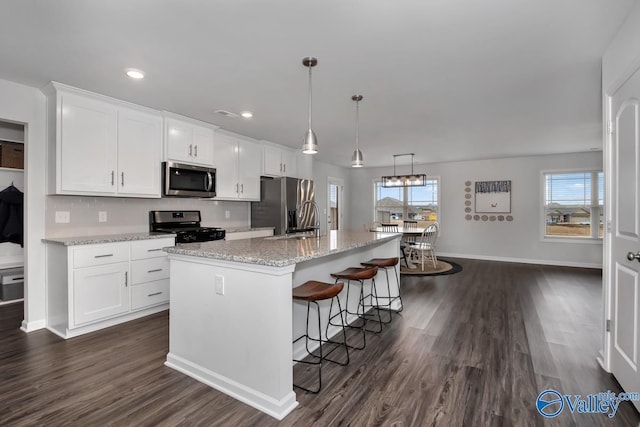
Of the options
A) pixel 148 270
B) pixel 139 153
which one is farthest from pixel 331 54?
pixel 148 270

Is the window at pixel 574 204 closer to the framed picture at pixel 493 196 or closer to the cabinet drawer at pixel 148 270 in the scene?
the framed picture at pixel 493 196

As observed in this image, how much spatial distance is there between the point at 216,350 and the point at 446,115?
360 centimetres

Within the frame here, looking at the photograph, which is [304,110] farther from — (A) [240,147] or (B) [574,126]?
(B) [574,126]

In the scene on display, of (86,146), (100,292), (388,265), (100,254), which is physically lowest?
(100,292)

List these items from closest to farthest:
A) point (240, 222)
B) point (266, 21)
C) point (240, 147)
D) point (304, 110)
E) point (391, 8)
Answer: point (391, 8)
point (266, 21)
point (304, 110)
point (240, 147)
point (240, 222)

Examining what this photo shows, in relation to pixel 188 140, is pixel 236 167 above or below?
below

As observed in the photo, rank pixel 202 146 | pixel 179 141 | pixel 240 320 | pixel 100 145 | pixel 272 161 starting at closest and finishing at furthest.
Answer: pixel 240 320
pixel 100 145
pixel 179 141
pixel 202 146
pixel 272 161

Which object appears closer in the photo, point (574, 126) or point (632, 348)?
point (632, 348)

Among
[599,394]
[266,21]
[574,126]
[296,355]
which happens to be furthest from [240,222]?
[574,126]

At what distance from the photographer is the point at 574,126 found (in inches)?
176

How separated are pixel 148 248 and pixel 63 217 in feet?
2.92

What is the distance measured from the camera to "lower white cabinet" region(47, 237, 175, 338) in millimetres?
2922

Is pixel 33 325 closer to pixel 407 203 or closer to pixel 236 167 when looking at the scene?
pixel 236 167

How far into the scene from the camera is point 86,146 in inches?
126
